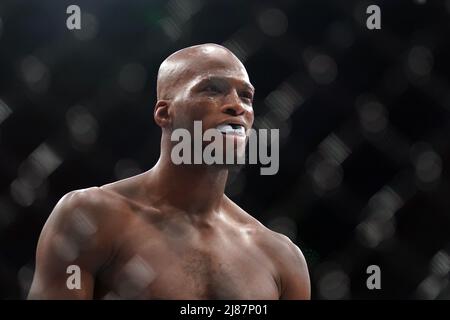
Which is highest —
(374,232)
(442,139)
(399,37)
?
(399,37)

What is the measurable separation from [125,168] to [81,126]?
5.7 inches

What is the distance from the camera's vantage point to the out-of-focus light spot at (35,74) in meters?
1.71

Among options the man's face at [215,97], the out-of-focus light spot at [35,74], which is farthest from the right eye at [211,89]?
the out-of-focus light spot at [35,74]

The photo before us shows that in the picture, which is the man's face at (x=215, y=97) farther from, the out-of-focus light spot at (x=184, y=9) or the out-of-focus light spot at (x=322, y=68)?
the out-of-focus light spot at (x=322, y=68)

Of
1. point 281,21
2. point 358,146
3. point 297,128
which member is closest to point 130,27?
point 281,21

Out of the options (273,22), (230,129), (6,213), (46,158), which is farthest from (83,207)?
(273,22)

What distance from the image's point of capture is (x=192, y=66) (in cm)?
123

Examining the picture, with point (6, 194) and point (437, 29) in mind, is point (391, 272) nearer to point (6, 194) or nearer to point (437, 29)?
point (437, 29)

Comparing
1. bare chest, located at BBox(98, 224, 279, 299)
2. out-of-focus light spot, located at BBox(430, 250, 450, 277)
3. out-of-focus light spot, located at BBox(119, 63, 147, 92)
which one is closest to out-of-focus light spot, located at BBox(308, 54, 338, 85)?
out-of-focus light spot, located at BBox(119, 63, 147, 92)

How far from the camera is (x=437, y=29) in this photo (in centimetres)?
187

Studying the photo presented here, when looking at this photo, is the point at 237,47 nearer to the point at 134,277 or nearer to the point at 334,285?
the point at 334,285

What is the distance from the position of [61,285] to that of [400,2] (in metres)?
1.23

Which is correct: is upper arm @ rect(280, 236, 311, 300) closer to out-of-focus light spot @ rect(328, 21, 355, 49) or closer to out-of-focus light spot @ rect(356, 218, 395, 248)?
out-of-focus light spot @ rect(356, 218, 395, 248)

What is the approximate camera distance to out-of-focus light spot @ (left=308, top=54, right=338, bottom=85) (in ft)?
5.98
